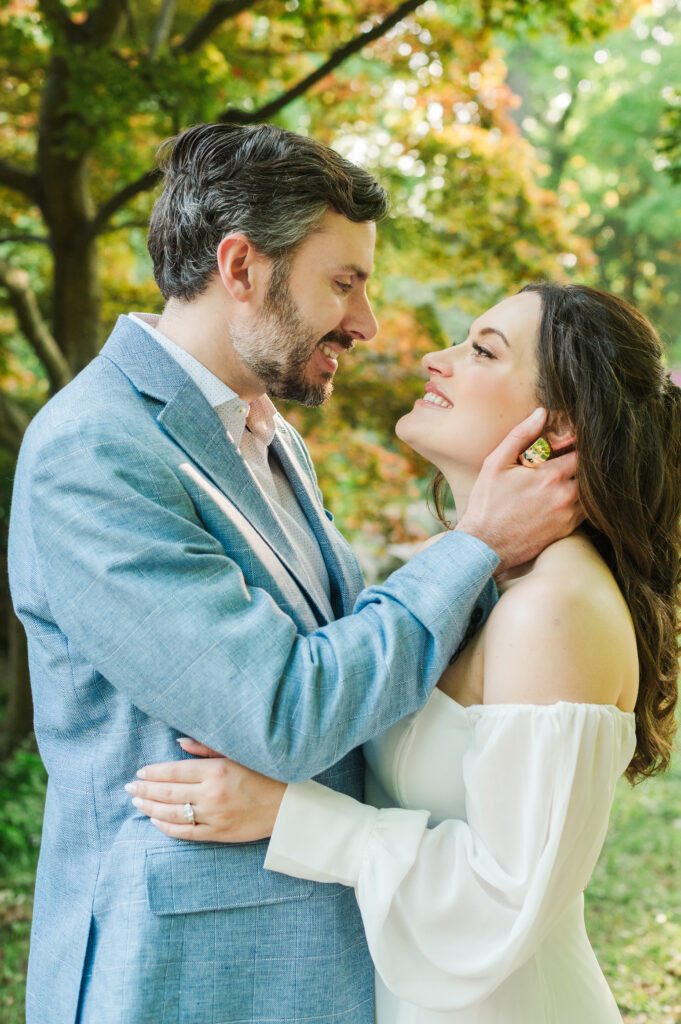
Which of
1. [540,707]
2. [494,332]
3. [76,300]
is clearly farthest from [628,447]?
A: [76,300]

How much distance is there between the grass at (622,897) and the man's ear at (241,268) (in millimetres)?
3114

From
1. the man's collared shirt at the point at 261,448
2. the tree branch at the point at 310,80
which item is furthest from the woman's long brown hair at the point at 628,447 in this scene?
the tree branch at the point at 310,80

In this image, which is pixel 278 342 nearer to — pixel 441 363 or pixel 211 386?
pixel 211 386

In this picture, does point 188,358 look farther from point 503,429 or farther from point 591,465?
point 591,465

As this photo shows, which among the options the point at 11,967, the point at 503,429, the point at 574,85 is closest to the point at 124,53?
the point at 503,429

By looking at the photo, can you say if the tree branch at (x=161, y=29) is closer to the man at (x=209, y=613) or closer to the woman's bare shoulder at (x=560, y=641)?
the man at (x=209, y=613)

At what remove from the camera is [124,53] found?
16.0ft

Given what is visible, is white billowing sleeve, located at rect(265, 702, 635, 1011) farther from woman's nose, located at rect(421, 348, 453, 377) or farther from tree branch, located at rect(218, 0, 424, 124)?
tree branch, located at rect(218, 0, 424, 124)

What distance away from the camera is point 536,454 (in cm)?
194

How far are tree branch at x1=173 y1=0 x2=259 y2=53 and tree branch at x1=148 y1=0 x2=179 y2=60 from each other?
94 millimetres

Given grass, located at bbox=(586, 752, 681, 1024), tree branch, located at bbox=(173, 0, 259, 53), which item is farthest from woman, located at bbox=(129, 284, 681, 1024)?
tree branch, located at bbox=(173, 0, 259, 53)

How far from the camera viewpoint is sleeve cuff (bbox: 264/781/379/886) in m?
1.68

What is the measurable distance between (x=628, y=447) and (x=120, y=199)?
141 inches

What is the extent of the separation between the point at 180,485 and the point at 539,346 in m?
0.87
